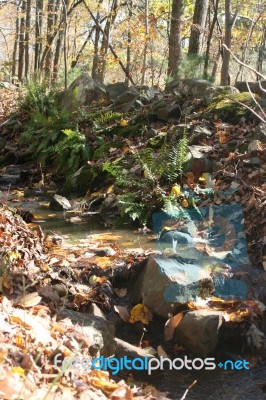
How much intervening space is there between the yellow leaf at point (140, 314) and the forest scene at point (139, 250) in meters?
0.02

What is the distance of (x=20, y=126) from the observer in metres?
12.1

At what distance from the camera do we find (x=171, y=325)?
405cm

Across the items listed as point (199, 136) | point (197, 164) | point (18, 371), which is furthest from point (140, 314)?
point (199, 136)

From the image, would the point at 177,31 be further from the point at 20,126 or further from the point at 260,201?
the point at 260,201

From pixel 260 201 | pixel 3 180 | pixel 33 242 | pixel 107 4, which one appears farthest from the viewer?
pixel 107 4

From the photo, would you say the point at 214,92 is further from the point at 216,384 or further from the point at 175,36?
the point at 216,384

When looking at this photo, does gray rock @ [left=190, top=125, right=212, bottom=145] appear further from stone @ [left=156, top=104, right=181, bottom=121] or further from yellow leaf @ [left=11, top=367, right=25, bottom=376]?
yellow leaf @ [left=11, top=367, right=25, bottom=376]

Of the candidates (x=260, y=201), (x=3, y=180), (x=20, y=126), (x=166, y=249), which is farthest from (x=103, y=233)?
(x=20, y=126)

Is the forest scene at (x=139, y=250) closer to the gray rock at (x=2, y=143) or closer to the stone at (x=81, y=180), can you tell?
the stone at (x=81, y=180)

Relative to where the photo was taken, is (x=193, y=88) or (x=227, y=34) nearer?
(x=193, y=88)

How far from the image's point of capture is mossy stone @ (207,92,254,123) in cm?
821

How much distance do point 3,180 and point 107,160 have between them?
251 cm

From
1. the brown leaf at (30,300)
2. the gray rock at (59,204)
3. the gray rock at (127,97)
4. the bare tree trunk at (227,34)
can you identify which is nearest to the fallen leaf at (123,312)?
the brown leaf at (30,300)

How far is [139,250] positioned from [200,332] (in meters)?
1.81
